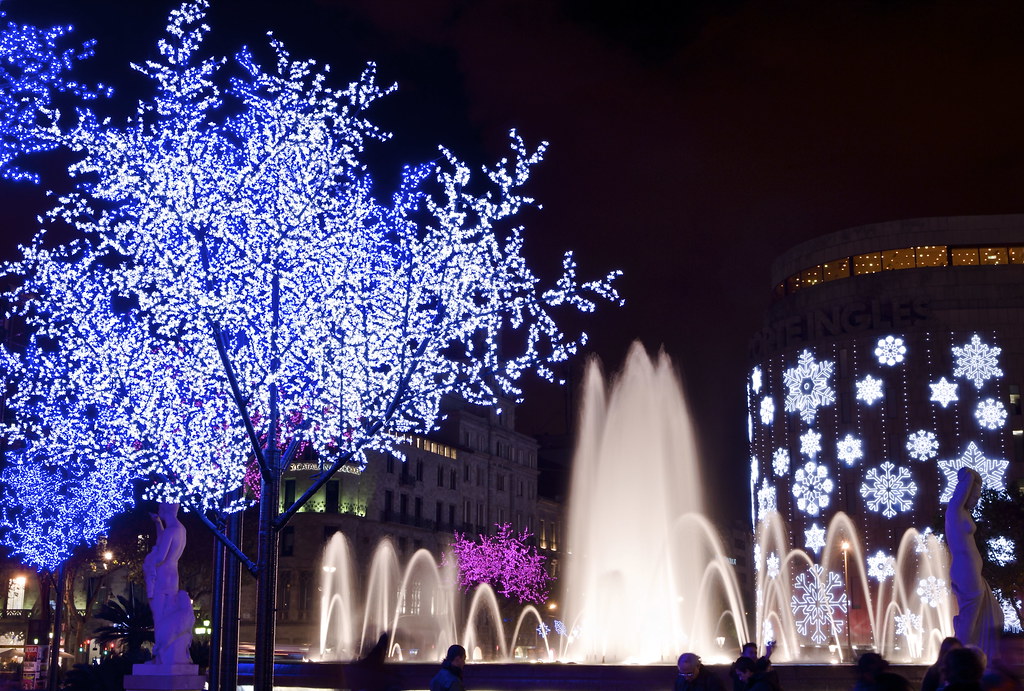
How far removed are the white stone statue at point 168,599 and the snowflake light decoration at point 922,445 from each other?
184 ft

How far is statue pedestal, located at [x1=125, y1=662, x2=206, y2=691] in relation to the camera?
21.5 meters

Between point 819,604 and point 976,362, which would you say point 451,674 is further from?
point 976,362

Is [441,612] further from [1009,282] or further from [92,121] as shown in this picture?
[92,121]

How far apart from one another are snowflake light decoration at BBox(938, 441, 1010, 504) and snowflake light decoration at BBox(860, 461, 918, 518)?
2007 mm

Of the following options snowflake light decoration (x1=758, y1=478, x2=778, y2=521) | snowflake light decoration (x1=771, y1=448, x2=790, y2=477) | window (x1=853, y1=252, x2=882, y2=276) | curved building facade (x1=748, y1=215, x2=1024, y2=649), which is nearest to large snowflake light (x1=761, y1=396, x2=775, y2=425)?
curved building facade (x1=748, y1=215, x2=1024, y2=649)

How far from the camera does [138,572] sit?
55938 millimetres

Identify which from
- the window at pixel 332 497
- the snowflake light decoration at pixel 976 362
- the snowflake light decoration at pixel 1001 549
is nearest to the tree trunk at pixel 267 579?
the snowflake light decoration at pixel 1001 549

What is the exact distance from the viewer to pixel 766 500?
78.0 meters

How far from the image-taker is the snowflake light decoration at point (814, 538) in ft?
235

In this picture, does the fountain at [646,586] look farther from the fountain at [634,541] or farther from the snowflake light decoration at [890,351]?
the snowflake light decoration at [890,351]

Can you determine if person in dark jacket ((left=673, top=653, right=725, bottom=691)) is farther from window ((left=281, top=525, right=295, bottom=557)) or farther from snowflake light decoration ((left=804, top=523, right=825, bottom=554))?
window ((left=281, top=525, right=295, bottom=557))

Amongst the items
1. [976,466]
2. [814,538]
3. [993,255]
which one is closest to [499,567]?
[814,538]

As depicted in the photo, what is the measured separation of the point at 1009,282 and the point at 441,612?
Answer: 45291 mm

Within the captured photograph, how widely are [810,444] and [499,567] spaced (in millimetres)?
26246
